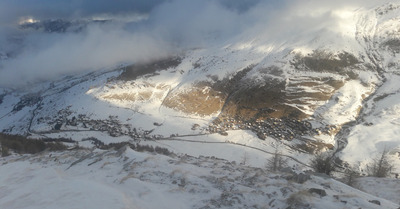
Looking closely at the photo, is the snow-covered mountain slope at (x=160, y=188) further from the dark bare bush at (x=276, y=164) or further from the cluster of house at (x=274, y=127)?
the cluster of house at (x=274, y=127)

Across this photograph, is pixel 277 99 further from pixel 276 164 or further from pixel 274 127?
pixel 276 164

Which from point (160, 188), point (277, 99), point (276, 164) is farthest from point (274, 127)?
point (160, 188)

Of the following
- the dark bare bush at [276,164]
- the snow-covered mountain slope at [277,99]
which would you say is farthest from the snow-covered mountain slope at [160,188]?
the snow-covered mountain slope at [277,99]

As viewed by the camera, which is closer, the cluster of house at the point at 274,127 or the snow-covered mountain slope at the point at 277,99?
the snow-covered mountain slope at the point at 277,99

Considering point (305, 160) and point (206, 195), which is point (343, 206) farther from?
point (305, 160)

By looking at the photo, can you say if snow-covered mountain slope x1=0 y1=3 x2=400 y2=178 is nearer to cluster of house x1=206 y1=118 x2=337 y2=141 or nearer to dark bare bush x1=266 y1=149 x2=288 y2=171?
cluster of house x1=206 y1=118 x2=337 y2=141

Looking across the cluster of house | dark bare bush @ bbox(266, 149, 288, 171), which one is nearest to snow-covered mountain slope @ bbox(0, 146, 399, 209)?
dark bare bush @ bbox(266, 149, 288, 171)

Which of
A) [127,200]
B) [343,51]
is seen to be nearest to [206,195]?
[127,200]
